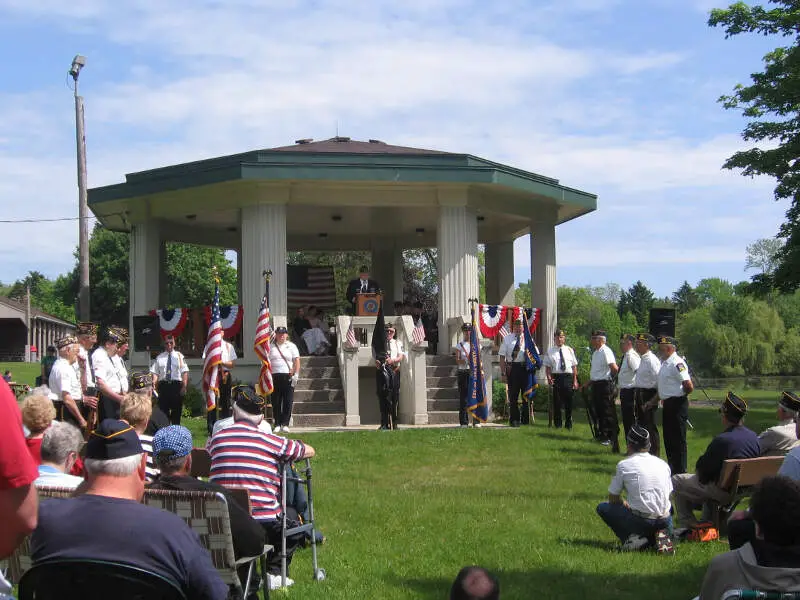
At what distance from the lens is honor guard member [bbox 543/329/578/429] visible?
1886cm

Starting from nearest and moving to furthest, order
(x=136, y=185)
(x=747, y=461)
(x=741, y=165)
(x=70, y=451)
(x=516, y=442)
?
(x=70, y=451)
(x=747, y=461)
(x=516, y=442)
(x=136, y=185)
(x=741, y=165)

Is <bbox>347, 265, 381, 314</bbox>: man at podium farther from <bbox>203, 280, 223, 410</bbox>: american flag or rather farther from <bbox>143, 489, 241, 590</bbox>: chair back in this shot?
<bbox>143, 489, 241, 590</bbox>: chair back

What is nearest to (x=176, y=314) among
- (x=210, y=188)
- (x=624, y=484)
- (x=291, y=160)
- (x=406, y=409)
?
(x=210, y=188)

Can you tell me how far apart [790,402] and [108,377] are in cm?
Result: 875

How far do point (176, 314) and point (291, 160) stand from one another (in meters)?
5.01

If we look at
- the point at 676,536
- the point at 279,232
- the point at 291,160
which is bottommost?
the point at 676,536

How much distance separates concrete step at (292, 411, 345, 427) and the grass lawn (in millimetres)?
2869

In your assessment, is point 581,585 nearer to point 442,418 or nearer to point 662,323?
point 662,323

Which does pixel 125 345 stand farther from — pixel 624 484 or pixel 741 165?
pixel 741 165

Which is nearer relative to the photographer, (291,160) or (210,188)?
(291,160)

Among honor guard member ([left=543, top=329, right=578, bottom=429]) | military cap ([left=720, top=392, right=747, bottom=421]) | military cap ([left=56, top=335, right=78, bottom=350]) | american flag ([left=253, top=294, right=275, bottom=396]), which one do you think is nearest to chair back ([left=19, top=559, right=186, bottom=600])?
military cap ([left=720, top=392, right=747, bottom=421])

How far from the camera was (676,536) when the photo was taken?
31.1 ft

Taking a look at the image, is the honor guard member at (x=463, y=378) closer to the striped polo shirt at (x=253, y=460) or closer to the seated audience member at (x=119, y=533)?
the striped polo shirt at (x=253, y=460)

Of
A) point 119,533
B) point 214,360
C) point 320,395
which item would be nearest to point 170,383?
point 214,360
